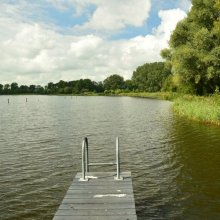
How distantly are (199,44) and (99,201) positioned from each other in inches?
1559

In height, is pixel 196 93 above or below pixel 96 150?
above

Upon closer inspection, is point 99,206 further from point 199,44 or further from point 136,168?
point 199,44

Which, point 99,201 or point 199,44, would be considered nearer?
point 99,201

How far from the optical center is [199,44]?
45.3m

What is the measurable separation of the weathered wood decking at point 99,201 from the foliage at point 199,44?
3309cm

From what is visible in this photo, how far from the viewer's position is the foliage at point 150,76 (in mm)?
168875

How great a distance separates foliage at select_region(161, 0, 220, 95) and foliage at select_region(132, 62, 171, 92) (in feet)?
358

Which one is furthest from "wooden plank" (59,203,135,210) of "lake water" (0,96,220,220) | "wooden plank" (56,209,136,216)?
"lake water" (0,96,220,220)

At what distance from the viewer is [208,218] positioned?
11.3m

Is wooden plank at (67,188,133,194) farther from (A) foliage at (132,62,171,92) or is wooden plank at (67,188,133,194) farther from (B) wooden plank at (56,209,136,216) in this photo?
(A) foliage at (132,62,171,92)

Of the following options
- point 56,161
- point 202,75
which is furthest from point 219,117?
point 56,161

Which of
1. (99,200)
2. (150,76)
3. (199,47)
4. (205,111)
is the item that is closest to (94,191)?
(99,200)

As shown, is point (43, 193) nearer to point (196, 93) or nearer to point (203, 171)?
point (203, 171)

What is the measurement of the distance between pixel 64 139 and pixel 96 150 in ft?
18.9
